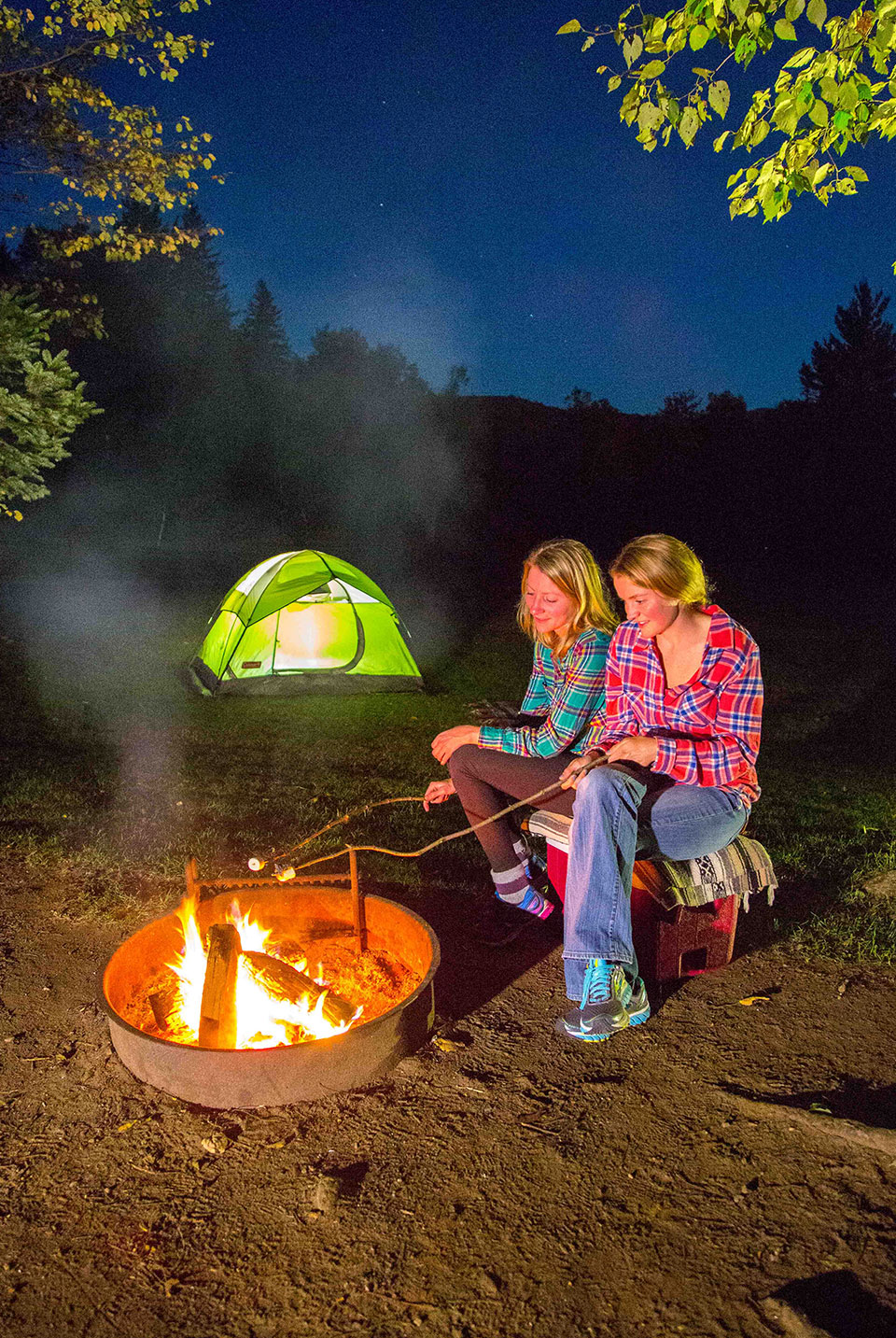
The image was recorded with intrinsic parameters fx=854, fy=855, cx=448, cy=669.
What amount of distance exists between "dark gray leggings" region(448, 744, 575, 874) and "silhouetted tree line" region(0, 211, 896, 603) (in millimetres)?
16213

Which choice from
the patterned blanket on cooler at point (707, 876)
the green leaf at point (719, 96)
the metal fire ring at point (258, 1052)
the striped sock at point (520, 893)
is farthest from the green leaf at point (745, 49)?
the metal fire ring at point (258, 1052)

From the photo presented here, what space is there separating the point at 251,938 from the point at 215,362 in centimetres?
4393

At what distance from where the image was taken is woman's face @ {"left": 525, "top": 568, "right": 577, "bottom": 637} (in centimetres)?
354

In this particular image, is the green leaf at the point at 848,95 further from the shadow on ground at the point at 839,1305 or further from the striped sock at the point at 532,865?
the shadow on ground at the point at 839,1305

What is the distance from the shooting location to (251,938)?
3.33m

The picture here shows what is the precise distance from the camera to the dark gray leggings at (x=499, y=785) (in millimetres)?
3473

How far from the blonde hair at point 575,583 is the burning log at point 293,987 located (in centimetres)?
162

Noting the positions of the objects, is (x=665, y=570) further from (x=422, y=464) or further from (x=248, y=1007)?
(x=422, y=464)

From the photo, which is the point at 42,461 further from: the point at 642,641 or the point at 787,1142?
the point at 787,1142

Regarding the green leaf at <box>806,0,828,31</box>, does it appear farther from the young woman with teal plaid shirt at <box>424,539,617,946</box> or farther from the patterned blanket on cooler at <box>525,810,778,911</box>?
the patterned blanket on cooler at <box>525,810,778,911</box>

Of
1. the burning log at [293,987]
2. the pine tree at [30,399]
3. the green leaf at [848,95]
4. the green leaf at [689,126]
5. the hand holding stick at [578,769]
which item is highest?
the green leaf at [848,95]

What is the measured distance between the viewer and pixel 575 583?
11.6ft

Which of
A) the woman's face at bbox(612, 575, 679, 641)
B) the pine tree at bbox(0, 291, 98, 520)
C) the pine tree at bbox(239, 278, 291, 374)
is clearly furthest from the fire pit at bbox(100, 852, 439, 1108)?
the pine tree at bbox(239, 278, 291, 374)

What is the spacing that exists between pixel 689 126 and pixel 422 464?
34.8m
